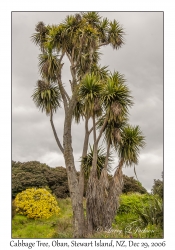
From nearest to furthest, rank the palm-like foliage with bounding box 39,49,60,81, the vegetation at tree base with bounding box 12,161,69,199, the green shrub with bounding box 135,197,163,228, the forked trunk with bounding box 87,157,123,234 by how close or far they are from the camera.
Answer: the green shrub with bounding box 135,197,163,228, the forked trunk with bounding box 87,157,123,234, the palm-like foliage with bounding box 39,49,60,81, the vegetation at tree base with bounding box 12,161,69,199

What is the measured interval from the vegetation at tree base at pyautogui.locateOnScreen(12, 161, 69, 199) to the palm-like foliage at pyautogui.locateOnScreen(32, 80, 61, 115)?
7.90 m

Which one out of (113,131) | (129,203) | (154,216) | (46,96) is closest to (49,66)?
(46,96)

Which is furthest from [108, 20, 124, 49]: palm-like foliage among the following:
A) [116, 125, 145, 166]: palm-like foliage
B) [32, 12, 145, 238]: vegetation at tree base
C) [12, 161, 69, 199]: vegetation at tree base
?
[12, 161, 69, 199]: vegetation at tree base

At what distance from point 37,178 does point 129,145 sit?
10623mm

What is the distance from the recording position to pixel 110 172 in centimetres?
1733

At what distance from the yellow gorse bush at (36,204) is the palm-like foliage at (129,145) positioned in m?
7.47

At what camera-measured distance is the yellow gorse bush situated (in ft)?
73.4

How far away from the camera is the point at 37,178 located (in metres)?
26.0

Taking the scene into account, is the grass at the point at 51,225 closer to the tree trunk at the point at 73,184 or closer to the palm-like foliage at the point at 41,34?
the tree trunk at the point at 73,184

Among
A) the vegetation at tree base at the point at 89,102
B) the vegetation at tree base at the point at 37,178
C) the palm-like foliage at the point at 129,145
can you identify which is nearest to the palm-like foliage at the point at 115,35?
the vegetation at tree base at the point at 89,102

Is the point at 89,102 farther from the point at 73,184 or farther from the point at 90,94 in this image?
the point at 73,184

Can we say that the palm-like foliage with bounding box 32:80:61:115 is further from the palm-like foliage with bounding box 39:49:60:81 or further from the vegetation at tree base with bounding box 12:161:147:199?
the vegetation at tree base with bounding box 12:161:147:199

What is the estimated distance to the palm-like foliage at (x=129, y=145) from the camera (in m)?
17.2

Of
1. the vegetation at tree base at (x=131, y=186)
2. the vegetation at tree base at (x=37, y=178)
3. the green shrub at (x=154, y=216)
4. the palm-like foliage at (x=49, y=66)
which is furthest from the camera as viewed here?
the vegetation at tree base at (x=131, y=186)
